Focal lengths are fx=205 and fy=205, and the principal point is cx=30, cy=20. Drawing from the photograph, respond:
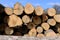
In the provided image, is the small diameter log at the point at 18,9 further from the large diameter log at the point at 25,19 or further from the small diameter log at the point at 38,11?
the small diameter log at the point at 38,11

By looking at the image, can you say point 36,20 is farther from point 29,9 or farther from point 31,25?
point 29,9

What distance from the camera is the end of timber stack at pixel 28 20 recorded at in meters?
3.83

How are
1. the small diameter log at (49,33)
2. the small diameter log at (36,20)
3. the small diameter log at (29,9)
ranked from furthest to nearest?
the small diameter log at (49,33) → the small diameter log at (36,20) → the small diameter log at (29,9)

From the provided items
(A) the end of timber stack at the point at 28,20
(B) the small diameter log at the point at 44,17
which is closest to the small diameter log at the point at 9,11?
(A) the end of timber stack at the point at 28,20

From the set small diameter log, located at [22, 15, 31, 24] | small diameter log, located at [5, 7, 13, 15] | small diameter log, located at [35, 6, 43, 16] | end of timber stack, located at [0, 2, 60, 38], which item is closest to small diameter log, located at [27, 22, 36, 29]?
end of timber stack, located at [0, 2, 60, 38]

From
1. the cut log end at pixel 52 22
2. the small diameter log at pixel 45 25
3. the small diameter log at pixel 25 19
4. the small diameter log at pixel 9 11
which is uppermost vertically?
the small diameter log at pixel 9 11

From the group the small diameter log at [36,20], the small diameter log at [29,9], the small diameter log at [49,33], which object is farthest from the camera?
the small diameter log at [49,33]

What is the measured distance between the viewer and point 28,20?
3836 millimetres

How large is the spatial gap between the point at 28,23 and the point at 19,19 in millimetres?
206

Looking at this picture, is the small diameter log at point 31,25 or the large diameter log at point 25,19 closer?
the large diameter log at point 25,19

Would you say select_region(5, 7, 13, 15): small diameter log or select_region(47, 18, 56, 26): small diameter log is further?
select_region(47, 18, 56, 26): small diameter log

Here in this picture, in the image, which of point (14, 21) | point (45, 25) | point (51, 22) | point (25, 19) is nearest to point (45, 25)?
point (45, 25)

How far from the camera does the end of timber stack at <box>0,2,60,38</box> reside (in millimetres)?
3829

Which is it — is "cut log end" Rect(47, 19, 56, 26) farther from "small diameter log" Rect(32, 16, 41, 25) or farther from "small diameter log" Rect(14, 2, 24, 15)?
"small diameter log" Rect(14, 2, 24, 15)
